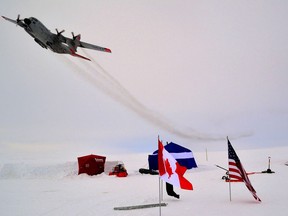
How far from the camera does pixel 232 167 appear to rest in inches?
519

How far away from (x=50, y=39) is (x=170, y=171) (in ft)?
71.7

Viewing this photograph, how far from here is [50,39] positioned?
88.5 feet

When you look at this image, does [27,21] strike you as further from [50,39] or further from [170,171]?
[170,171]

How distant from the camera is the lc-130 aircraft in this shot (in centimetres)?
2547

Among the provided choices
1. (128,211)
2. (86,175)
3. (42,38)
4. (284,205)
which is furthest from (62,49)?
(284,205)

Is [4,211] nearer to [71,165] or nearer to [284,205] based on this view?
[284,205]

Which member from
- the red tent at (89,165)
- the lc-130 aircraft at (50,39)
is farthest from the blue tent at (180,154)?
the lc-130 aircraft at (50,39)

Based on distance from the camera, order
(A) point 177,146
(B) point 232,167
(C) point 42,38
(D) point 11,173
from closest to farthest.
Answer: (B) point 232,167
(C) point 42,38
(A) point 177,146
(D) point 11,173

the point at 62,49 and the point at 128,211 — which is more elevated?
Result: the point at 62,49

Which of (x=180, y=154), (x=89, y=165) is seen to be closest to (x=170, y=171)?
(x=180, y=154)

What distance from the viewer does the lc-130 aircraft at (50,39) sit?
25.5 m

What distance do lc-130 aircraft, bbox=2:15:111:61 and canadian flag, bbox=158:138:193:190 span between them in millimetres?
18771

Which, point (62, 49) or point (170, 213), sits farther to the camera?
point (62, 49)

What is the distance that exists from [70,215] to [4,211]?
3.95 metres
